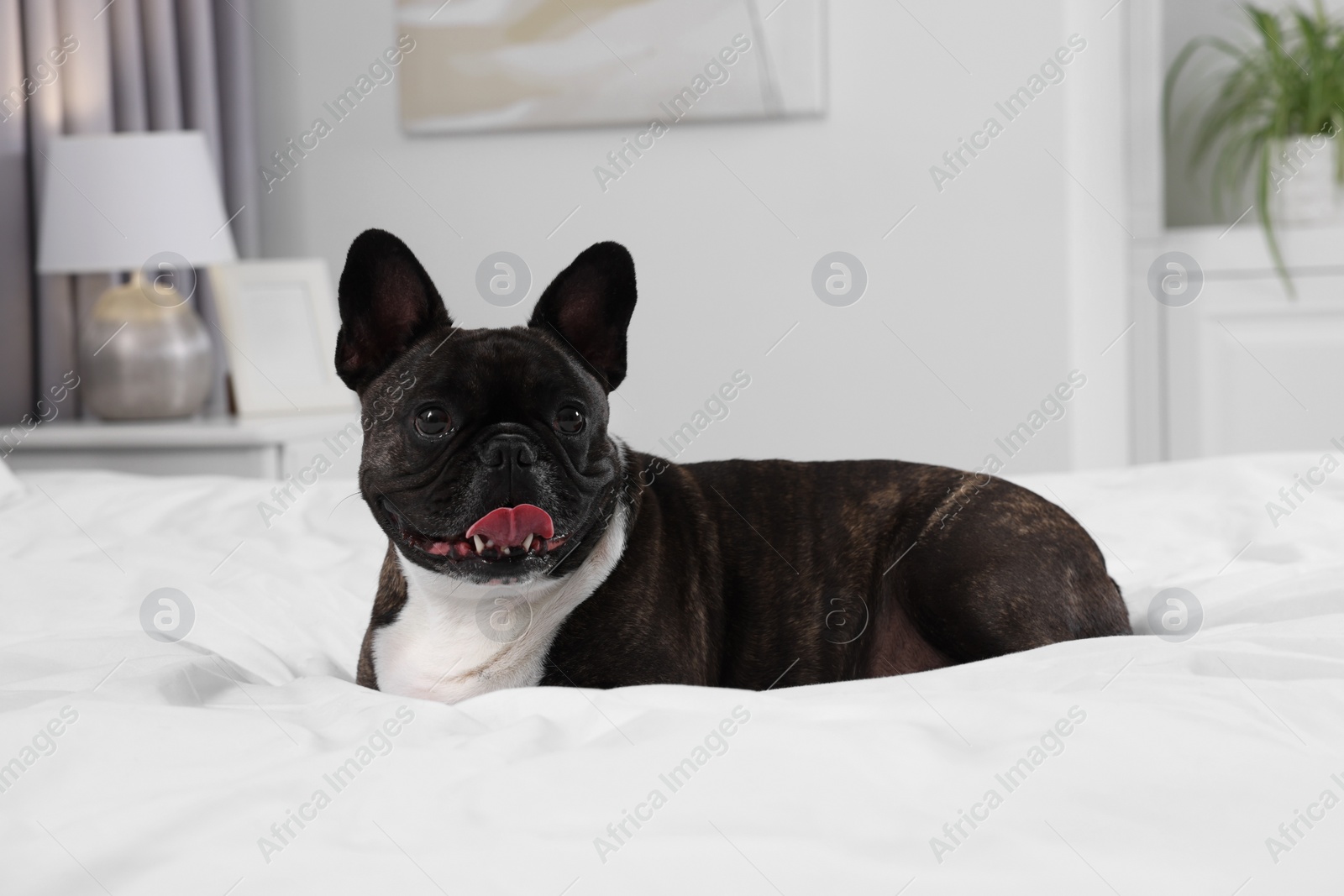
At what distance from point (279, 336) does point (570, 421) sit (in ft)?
8.09

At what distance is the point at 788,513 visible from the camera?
54.2 inches

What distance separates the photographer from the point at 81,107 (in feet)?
11.0

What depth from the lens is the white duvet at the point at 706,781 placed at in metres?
0.68

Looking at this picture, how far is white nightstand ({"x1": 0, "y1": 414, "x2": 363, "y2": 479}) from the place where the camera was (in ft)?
9.75

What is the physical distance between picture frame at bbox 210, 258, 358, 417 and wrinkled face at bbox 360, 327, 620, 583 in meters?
2.24

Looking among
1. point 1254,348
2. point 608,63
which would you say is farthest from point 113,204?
point 1254,348

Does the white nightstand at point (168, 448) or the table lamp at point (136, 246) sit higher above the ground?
the table lamp at point (136, 246)

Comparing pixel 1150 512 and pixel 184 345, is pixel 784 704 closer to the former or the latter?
pixel 1150 512

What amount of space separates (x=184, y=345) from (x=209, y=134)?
0.84 metres

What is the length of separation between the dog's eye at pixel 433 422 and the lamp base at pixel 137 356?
7.24 ft

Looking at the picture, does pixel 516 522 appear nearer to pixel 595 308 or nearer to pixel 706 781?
pixel 595 308

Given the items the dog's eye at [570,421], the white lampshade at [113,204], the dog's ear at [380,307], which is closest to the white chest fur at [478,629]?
the dog's eye at [570,421]

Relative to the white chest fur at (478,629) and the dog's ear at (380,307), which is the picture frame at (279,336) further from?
the white chest fur at (478,629)

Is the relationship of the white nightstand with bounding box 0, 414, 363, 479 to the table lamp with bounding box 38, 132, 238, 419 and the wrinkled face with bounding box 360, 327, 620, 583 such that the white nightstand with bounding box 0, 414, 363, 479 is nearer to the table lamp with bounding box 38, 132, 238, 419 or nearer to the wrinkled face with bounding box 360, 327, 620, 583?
the table lamp with bounding box 38, 132, 238, 419
